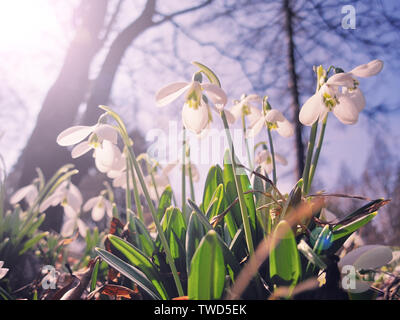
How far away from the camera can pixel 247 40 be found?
1.20m

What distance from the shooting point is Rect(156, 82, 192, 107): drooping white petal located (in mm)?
549

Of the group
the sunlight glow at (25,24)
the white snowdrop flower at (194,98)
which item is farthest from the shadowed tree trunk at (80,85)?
the white snowdrop flower at (194,98)

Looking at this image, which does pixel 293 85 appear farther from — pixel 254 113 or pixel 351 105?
pixel 351 105

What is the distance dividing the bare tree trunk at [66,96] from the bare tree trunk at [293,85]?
0.84 m

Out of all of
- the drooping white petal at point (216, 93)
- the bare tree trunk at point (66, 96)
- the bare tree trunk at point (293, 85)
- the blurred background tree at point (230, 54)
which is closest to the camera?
the drooping white petal at point (216, 93)

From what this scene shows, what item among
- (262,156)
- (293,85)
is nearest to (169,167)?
(262,156)

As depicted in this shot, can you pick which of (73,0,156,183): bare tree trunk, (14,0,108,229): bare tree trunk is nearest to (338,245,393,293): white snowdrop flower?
(73,0,156,183): bare tree trunk

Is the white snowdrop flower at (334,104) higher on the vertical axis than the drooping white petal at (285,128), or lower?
higher

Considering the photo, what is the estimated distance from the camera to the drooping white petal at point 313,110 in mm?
640

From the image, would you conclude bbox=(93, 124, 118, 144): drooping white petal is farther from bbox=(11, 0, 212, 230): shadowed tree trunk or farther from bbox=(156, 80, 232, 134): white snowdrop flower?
bbox=(11, 0, 212, 230): shadowed tree trunk

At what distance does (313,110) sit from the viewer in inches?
25.2

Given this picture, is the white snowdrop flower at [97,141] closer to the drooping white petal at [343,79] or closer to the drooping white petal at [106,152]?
the drooping white petal at [106,152]
